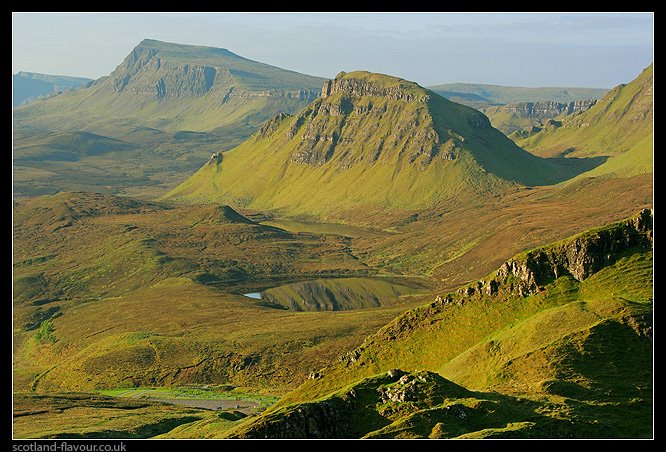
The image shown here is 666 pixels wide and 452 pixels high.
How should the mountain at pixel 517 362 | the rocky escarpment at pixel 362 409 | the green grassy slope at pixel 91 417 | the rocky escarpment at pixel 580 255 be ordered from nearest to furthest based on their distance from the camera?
1. the rocky escarpment at pixel 362 409
2. the mountain at pixel 517 362
3. the rocky escarpment at pixel 580 255
4. the green grassy slope at pixel 91 417

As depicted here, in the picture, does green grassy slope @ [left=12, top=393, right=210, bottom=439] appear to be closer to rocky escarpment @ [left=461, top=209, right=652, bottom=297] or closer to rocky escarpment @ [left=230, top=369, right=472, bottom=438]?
rocky escarpment @ [left=230, top=369, right=472, bottom=438]

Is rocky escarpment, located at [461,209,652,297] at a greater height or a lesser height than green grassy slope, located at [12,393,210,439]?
greater

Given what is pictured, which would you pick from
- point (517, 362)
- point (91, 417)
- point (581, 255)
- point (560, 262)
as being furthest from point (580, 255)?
point (91, 417)

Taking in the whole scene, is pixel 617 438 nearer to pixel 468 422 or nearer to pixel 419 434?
pixel 468 422

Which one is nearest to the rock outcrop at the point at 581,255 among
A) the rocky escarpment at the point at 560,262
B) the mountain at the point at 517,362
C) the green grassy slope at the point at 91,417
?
the rocky escarpment at the point at 560,262

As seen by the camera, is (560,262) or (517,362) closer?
(517,362)

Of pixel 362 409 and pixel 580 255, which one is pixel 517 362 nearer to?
pixel 580 255

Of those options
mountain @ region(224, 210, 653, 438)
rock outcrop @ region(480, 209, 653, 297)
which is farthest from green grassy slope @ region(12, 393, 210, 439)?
rock outcrop @ region(480, 209, 653, 297)

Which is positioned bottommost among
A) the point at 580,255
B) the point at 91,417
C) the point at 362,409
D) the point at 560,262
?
the point at 91,417

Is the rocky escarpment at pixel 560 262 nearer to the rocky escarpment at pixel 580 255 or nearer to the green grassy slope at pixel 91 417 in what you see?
the rocky escarpment at pixel 580 255
